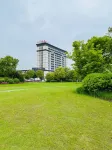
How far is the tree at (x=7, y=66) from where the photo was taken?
137 feet

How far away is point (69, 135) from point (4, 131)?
5.49 feet

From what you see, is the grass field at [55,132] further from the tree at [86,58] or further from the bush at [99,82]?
the tree at [86,58]

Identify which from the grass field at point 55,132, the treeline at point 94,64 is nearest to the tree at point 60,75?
the treeline at point 94,64

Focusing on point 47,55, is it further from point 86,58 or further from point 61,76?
point 86,58

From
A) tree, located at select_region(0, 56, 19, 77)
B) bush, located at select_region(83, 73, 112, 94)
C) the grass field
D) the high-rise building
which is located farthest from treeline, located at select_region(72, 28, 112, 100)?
the high-rise building

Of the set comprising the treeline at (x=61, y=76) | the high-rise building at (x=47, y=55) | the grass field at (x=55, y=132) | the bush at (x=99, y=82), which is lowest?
the grass field at (x=55, y=132)

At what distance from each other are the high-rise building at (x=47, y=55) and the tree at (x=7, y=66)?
220ft

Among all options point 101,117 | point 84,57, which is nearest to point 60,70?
point 84,57

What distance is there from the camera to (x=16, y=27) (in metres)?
21.1

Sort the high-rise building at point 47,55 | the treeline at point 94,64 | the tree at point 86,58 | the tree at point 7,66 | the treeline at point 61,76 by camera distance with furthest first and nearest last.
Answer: the high-rise building at point 47,55 → the treeline at point 61,76 → the tree at point 7,66 → the tree at point 86,58 → the treeline at point 94,64

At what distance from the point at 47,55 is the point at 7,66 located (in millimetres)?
70435

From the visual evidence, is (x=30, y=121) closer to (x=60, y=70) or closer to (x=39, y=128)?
(x=39, y=128)

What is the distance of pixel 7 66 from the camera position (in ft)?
140

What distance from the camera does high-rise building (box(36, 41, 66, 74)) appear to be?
111688 millimetres
